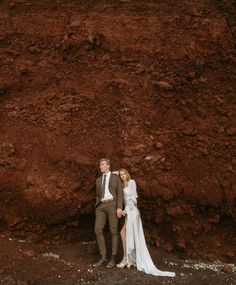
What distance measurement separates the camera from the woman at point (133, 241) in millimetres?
8117

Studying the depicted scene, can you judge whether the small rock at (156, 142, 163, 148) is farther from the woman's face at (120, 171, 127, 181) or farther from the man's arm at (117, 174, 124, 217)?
the man's arm at (117, 174, 124, 217)

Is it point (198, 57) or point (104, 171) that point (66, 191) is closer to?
point (104, 171)

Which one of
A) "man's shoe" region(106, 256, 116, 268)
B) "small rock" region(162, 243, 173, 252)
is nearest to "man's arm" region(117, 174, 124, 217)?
"man's shoe" region(106, 256, 116, 268)

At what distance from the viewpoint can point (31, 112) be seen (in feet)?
34.3

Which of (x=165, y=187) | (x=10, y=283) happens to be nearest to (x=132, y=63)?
(x=165, y=187)

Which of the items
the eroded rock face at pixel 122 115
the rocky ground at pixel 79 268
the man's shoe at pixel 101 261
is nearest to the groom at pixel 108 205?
the man's shoe at pixel 101 261

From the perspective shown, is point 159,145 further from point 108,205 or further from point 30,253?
point 30,253

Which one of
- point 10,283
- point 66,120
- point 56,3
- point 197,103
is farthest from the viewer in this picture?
point 56,3

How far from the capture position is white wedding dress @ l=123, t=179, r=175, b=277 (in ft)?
26.6

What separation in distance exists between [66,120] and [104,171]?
7.58 ft

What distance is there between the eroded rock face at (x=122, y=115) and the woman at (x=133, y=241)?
1087 mm

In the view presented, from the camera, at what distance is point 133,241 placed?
326 inches

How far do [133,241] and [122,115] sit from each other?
11.5 feet

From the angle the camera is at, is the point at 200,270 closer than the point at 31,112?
Yes
